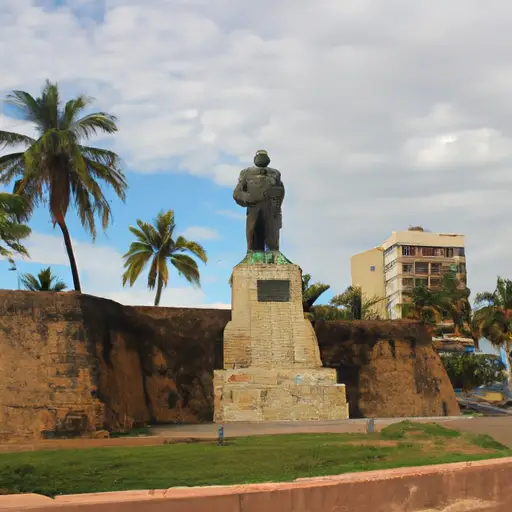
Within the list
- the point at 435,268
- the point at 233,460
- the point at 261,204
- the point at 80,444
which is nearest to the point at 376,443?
the point at 233,460

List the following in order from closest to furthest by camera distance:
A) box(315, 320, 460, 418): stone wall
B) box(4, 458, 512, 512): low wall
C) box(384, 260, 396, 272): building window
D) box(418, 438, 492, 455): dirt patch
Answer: box(4, 458, 512, 512): low wall
box(418, 438, 492, 455): dirt patch
box(315, 320, 460, 418): stone wall
box(384, 260, 396, 272): building window

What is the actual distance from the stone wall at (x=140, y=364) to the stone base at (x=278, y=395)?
217cm

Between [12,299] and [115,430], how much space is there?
3111 millimetres

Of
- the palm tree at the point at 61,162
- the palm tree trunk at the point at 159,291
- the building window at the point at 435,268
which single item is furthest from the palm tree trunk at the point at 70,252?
the building window at the point at 435,268

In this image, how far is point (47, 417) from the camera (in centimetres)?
1172

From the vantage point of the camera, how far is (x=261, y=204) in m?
17.2

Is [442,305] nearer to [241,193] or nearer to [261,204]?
[261,204]

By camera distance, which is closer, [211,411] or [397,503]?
[397,503]

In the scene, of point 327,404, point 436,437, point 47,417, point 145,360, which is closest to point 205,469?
point 436,437

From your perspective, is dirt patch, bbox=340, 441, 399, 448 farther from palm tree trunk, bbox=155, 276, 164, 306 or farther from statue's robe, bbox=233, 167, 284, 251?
palm tree trunk, bbox=155, 276, 164, 306

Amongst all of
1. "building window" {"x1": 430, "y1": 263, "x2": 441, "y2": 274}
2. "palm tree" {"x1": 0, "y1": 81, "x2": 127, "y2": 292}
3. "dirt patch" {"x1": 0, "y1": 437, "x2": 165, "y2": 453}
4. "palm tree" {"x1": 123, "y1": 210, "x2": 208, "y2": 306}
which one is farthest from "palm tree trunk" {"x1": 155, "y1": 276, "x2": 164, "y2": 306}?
"building window" {"x1": 430, "y1": 263, "x2": 441, "y2": 274}

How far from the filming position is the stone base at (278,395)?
13875 mm

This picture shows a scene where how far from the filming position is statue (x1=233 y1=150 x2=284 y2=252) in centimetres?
1720

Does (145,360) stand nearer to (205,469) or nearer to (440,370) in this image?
(440,370)
